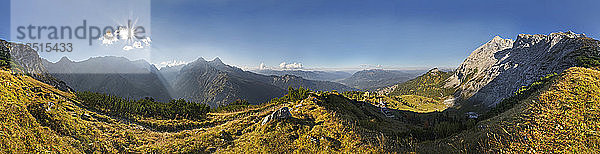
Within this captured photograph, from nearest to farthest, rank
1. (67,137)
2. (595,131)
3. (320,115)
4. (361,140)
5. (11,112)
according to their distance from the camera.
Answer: (595,131) → (361,140) → (11,112) → (67,137) → (320,115)

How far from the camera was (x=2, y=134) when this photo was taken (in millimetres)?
11133

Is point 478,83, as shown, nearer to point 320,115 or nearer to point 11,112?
point 320,115

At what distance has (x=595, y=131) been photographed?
27.1 ft

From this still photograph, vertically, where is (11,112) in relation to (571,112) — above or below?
below

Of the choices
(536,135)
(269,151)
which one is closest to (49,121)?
(269,151)

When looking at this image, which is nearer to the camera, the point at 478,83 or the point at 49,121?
the point at 49,121

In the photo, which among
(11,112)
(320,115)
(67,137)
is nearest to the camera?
(11,112)

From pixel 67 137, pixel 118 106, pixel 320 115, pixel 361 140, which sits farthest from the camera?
pixel 118 106

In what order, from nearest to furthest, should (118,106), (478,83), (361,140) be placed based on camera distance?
(361,140)
(118,106)
(478,83)

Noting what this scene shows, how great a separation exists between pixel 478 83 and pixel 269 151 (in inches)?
9738

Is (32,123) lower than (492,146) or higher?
lower

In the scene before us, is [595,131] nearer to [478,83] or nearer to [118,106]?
[118,106]

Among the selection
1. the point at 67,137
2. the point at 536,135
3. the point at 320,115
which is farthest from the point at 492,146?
the point at 67,137

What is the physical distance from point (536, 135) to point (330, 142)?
32.0ft
